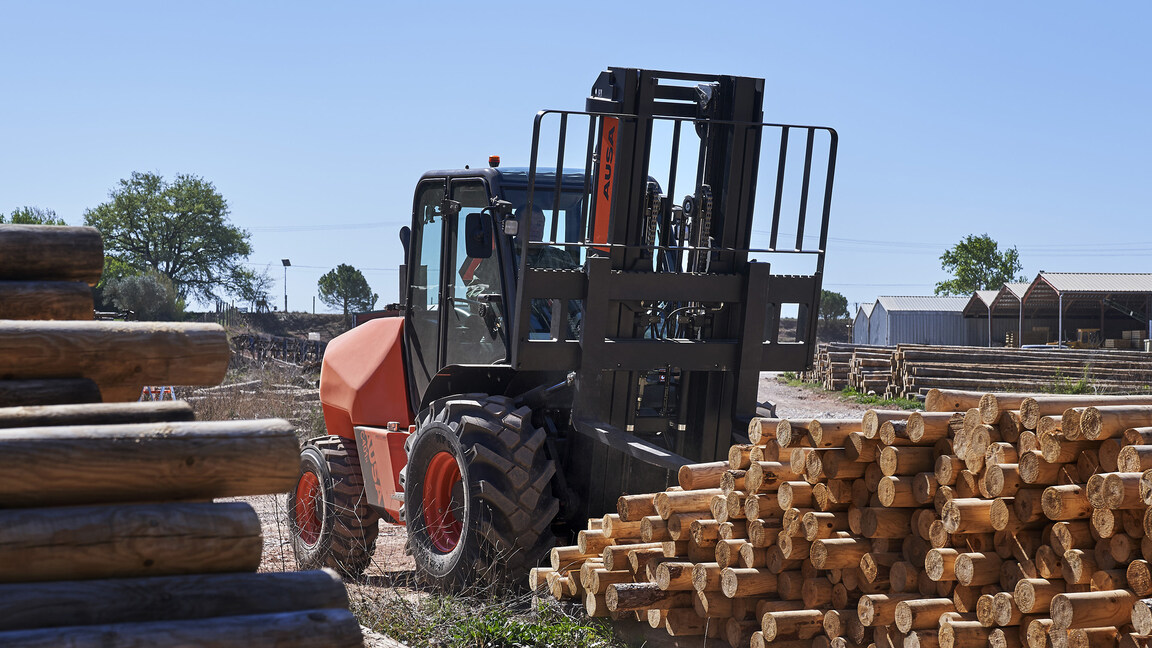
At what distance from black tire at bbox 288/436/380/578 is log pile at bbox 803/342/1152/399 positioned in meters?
16.0

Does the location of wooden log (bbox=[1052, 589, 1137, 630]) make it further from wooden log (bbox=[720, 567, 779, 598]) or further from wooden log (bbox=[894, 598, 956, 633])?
wooden log (bbox=[720, 567, 779, 598])

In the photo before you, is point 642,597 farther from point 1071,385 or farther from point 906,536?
point 1071,385

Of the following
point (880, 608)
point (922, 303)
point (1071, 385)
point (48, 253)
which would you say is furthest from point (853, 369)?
point (922, 303)

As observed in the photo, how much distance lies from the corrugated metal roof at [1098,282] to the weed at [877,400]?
19.4m

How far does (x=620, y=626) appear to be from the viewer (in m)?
6.43

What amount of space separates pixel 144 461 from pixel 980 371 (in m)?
25.1

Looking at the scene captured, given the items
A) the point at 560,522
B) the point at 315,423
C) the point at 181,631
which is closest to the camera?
the point at 181,631

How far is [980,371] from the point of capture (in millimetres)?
25984

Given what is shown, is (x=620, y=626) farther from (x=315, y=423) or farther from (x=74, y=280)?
(x=315, y=423)

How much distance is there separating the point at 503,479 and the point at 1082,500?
3123 millimetres

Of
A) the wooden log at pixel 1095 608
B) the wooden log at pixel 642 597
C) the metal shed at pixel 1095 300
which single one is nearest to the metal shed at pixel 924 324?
the metal shed at pixel 1095 300

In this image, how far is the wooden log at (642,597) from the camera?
6.09 m

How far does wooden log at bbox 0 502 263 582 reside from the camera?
9.67 ft

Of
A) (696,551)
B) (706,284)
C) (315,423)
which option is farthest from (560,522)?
(315,423)
